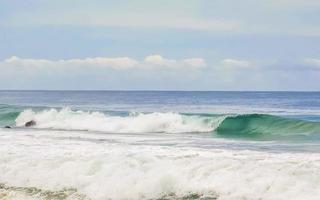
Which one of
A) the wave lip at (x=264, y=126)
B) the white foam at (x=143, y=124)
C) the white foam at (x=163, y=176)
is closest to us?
the white foam at (x=163, y=176)

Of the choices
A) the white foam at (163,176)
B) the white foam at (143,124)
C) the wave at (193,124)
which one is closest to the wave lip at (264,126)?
the wave at (193,124)

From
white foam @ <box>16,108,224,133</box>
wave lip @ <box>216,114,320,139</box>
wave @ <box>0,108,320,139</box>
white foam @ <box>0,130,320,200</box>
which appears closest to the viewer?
white foam @ <box>0,130,320,200</box>

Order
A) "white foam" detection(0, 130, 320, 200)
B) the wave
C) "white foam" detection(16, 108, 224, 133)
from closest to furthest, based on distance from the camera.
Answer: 1. "white foam" detection(0, 130, 320, 200)
2. the wave
3. "white foam" detection(16, 108, 224, 133)

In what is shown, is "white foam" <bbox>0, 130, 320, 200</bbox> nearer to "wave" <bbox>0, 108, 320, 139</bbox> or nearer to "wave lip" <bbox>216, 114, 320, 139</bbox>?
"wave lip" <bbox>216, 114, 320, 139</bbox>

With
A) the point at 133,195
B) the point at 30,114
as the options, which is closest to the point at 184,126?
the point at 30,114

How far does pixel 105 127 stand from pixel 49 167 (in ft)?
62.3

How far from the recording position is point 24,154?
15422 mm

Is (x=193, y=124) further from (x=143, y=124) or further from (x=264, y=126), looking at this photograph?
(x=264, y=126)

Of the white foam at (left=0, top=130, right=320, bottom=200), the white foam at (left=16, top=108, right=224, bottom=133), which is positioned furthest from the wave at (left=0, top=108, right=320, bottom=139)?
the white foam at (left=0, top=130, right=320, bottom=200)

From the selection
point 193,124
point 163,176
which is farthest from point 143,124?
point 163,176

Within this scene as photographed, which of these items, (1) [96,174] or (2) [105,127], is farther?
(2) [105,127]

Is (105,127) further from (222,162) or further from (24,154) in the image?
(222,162)

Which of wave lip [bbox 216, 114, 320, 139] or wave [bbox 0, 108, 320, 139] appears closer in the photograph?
wave lip [bbox 216, 114, 320, 139]

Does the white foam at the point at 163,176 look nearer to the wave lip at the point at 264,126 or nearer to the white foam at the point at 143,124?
the wave lip at the point at 264,126
